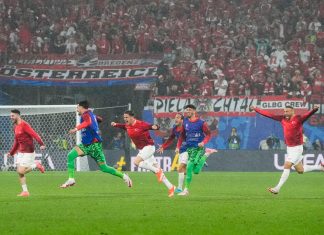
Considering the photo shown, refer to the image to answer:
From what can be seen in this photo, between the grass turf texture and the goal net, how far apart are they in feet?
52.2

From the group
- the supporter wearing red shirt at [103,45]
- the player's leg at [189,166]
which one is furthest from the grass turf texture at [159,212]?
the supporter wearing red shirt at [103,45]

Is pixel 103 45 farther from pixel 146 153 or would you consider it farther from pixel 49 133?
pixel 146 153

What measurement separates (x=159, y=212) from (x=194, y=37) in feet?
101

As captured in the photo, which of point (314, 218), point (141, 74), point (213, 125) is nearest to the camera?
point (314, 218)

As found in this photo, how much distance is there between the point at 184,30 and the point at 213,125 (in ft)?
26.7

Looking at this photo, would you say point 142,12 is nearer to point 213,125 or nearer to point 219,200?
point 213,125

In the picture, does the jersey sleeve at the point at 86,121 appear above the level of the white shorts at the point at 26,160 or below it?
above

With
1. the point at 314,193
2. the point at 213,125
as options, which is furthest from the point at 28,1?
the point at 314,193

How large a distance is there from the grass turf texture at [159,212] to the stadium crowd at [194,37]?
19.9 meters

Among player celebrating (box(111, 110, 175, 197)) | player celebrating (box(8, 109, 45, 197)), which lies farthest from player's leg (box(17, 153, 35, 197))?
player celebrating (box(111, 110, 175, 197))

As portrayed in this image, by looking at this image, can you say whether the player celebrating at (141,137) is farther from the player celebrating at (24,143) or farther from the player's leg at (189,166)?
the player celebrating at (24,143)

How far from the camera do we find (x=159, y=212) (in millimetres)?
14812

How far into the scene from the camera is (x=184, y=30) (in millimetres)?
45438

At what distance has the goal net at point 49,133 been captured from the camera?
3822cm
